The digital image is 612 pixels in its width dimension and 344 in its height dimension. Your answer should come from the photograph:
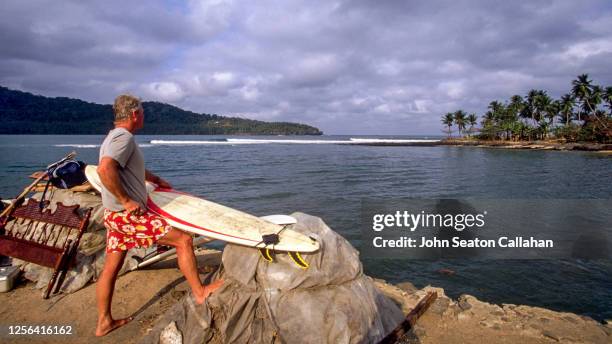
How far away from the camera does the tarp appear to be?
304 centimetres

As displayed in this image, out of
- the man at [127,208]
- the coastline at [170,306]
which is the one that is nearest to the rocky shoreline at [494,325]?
the coastline at [170,306]

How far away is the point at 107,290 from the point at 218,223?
132 centimetres

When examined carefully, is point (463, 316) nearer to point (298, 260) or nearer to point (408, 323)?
point (408, 323)

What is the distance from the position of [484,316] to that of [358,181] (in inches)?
687

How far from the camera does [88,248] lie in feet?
15.7

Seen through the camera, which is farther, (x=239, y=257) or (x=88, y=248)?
(x=88, y=248)

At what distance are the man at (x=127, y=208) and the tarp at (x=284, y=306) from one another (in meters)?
0.26

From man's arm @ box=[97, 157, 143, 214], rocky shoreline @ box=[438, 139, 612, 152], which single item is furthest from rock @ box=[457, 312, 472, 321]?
rocky shoreline @ box=[438, 139, 612, 152]

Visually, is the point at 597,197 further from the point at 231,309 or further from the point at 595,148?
A: the point at 595,148

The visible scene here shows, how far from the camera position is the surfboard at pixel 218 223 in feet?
10.8

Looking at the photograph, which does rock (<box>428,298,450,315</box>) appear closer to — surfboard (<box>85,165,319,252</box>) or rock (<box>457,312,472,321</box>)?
rock (<box>457,312,472,321</box>)

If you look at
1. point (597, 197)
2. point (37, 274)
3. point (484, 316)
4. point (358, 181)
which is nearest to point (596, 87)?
point (597, 197)

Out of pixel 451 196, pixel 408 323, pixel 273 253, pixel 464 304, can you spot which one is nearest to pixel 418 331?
pixel 408 323

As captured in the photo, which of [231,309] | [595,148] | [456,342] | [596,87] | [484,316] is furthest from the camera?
[596,87]
